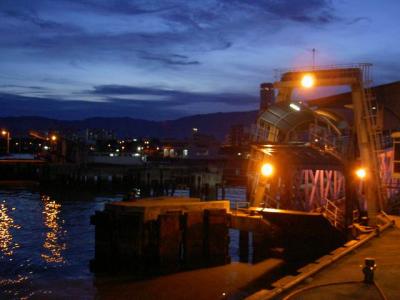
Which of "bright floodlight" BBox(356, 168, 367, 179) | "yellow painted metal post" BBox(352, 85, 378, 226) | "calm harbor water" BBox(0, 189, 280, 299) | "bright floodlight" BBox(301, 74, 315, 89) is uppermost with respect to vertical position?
"bright floodlight" BBox(301, 74, 315, 89)

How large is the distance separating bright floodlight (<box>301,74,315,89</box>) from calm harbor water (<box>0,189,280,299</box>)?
31.1 ft

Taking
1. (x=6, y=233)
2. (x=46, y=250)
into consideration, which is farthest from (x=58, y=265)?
(x=6, y=233)

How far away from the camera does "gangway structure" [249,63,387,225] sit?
26469mm

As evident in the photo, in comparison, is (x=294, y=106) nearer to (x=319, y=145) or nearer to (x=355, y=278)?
(x=319, y=145)

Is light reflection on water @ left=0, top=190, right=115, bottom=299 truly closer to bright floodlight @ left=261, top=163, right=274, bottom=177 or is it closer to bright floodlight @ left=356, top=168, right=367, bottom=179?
bright floodlight @ left=261, top=163, right=274, bottom=177

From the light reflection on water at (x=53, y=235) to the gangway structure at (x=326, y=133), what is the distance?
10.9 m

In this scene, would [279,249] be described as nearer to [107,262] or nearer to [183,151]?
[107,262]

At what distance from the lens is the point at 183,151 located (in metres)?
162

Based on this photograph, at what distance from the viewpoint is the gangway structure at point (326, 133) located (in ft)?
86.8

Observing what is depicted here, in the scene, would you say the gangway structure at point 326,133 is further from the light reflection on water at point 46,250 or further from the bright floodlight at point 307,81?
the light reflection on water at point 46,250

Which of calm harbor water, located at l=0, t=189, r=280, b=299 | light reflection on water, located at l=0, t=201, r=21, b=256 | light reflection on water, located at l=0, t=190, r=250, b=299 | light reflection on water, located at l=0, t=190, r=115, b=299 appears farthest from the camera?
light reflection on water, located at l=0, t=201, r=21, b=256

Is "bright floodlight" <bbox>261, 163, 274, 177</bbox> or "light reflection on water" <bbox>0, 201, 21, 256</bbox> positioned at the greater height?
"bright floodlight" <bbox>261, 163, 274, 177</bbox>

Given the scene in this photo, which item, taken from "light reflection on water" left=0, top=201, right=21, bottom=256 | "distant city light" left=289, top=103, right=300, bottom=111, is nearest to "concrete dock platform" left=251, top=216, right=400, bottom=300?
"distant city light" left=289, top=103, right=300, bottom=111

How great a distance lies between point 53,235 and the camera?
3422cm
